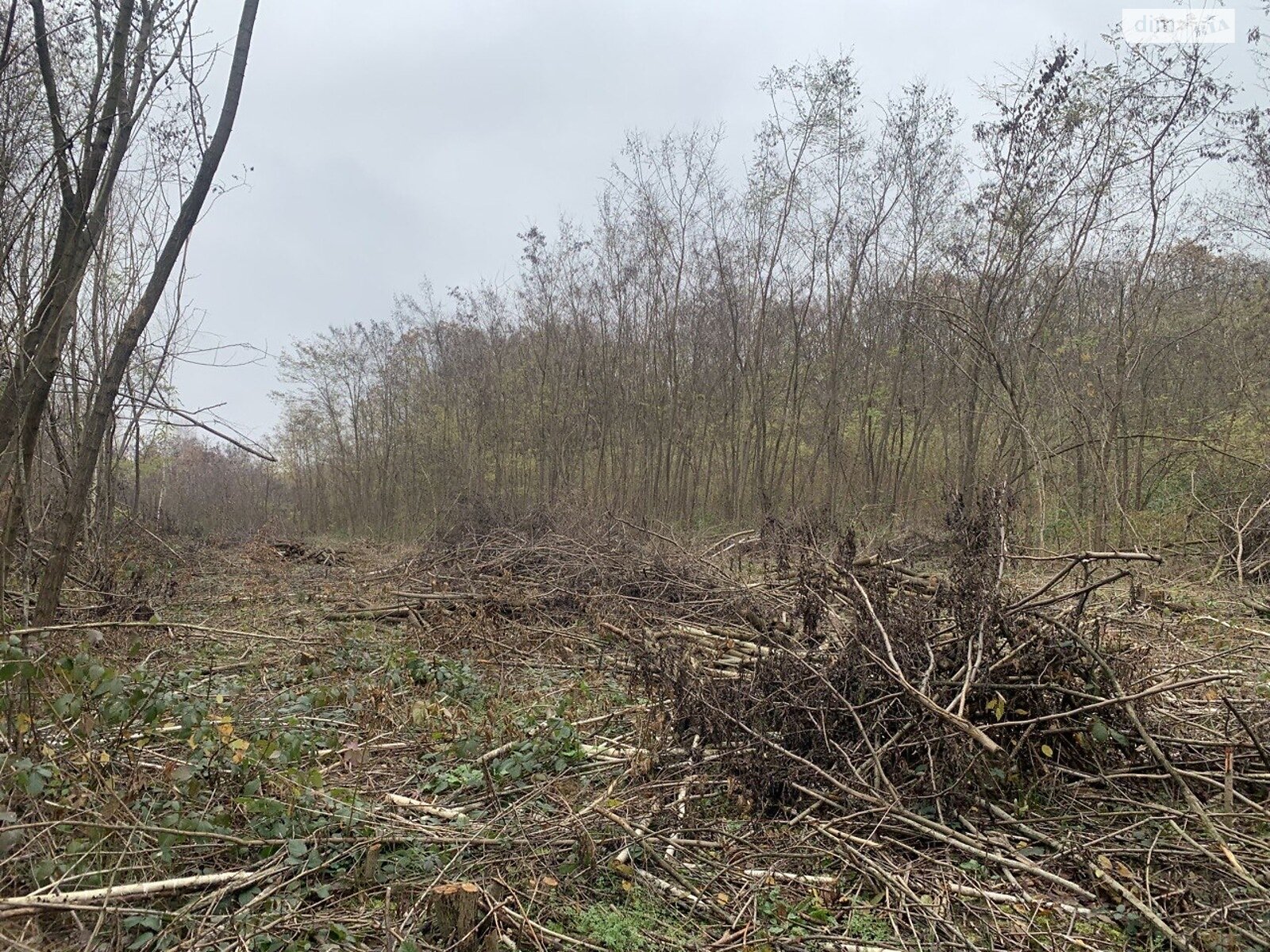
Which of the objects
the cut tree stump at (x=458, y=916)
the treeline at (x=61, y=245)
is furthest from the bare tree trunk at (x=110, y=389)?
the cut tree stump at (x=458, y=916)

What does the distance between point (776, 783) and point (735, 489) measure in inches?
604

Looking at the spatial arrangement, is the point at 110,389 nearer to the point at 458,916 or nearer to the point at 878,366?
the point at 458,916

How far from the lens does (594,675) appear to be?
201 inches

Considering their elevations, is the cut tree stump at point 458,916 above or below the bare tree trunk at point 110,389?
below

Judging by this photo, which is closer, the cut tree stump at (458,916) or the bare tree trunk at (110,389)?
the cut tree stump at (458,916)

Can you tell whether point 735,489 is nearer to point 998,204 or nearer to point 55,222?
point 998,204

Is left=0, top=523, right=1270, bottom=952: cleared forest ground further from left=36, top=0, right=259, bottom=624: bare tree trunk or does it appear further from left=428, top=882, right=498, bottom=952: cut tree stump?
left=36, top=0, right=259, bottom=624: bare tree trunk

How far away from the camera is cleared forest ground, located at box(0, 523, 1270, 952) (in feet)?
6.89

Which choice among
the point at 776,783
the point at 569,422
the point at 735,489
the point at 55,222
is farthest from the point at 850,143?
the point at 776,783

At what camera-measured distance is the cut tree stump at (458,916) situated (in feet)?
6.57

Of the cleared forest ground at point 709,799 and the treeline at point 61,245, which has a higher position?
the treeline at point 61,245

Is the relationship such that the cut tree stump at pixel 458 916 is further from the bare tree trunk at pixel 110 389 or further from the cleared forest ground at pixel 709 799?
the bare tree trunk at pixel 110 389

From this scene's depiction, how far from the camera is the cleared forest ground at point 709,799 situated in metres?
2.10

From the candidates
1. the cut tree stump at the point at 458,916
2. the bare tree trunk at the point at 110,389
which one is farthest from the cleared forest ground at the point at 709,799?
the bare tree trunk at the point at 110,389
